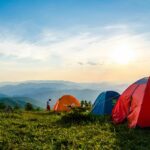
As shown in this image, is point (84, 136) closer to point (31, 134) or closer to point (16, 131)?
point (31, 134)

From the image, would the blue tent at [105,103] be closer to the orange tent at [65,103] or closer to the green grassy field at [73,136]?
the green grassy field at [73,136]

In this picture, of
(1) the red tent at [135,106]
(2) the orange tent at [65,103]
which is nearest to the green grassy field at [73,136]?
(1) the red tent at [135,106]

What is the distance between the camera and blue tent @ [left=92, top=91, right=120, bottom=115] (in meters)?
28.5

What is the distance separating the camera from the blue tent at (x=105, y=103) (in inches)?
1123

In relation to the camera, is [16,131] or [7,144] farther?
[16,131]

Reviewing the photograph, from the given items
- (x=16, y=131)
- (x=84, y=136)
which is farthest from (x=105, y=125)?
(x=16, y=131)

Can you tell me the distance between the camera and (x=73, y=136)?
17.2 m

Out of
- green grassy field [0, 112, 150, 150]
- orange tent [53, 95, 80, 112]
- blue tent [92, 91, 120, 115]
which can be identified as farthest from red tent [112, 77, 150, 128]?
orange tent [53, 95, 80, 112]

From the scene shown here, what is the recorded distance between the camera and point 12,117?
26.9 m

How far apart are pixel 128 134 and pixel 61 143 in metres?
3.72

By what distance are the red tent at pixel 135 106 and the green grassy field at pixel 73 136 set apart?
635mm

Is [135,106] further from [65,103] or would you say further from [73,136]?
[65,103]

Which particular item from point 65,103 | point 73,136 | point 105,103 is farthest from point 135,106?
A: point 65,103

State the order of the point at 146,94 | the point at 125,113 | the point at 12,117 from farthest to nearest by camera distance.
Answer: the point at 12,117 < the point at 125,113 < the point at 146,94
